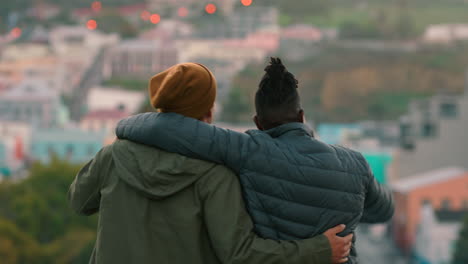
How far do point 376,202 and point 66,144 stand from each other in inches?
1191

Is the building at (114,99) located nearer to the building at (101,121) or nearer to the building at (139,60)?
the building at (101,121)

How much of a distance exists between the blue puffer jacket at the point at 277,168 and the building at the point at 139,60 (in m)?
35.1

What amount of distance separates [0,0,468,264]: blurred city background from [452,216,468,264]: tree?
31 mm

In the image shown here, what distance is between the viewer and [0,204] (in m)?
22.6

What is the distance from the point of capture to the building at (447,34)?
36656 mm

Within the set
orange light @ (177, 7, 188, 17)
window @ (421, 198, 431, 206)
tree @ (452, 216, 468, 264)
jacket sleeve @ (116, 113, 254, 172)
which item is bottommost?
tree @ (452, 216, 468, 264)

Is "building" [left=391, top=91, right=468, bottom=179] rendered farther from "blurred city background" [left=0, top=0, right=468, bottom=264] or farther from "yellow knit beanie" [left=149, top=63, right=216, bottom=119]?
"yellow knit beanie" [left=149, top=63, right=216, bottom=119]

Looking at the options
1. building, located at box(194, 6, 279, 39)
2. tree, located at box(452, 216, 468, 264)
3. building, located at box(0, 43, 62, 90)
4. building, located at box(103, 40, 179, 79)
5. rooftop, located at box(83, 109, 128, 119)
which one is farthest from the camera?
building, located at box(194, 6, 279, 39)

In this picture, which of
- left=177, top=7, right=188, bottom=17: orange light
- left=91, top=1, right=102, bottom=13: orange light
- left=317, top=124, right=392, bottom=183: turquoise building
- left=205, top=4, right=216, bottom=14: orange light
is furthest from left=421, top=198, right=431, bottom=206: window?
left=91, top=1, right=102, bottom=13: orange light

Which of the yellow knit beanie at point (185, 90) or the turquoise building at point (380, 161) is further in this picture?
the turquoise building at point (380, 161)

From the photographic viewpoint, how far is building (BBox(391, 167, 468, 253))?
2273 cm

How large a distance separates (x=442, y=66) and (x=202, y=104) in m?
35.3

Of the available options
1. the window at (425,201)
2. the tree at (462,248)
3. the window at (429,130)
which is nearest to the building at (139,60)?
the window at (429,130)

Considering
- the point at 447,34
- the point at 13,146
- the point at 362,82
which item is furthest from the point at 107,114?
the point at 447,34
